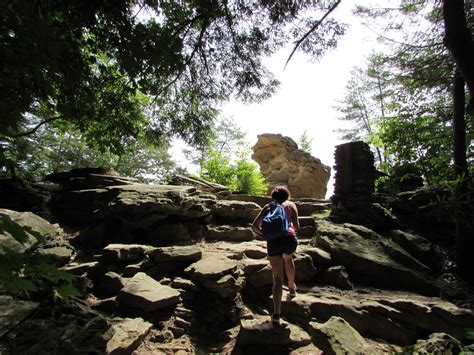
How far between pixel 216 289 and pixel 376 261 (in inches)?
144

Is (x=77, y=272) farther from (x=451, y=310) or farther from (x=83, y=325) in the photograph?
(x=451, y=310)

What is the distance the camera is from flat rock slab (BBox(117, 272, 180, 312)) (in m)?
3.96

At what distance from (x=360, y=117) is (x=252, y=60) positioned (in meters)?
19.6

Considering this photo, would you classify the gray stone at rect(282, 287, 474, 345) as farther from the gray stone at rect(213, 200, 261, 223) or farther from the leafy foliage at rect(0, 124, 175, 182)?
the leafy foliage at rect(0, 124, 175, 182)

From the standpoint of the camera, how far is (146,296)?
13.2 ft

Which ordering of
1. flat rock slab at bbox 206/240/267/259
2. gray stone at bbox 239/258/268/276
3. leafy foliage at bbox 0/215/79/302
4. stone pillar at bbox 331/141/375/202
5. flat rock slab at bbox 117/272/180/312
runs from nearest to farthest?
leafy foliage at bbox 0/215/79/302
flat rock slab at bbox 117/272/180/312
gray stone at bbox 239/258/268/276
flat rock slab at bbox 206/240/267/259
stone pillar at bbox 331/141/375/202

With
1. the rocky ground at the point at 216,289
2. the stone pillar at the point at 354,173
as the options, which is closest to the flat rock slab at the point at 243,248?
the rocky ground at the point at 216,289

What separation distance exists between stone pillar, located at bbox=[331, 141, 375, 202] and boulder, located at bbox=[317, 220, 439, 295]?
178cm

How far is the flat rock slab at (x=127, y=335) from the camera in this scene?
3049 mm

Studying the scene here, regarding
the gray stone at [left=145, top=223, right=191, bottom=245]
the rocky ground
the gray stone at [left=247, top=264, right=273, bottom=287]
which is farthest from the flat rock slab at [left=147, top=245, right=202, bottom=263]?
the gray stone at [left=247, top=264, right=273, bottom=287]

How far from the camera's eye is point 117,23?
13.4 feet

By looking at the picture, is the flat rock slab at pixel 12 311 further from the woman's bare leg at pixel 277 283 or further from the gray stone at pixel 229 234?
the gray stone at pixel 229 234

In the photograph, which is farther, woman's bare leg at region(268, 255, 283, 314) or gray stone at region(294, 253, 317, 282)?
gray stone at region(294, 253, 317, 282)

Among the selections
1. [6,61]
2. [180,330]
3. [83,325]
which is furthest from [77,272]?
[6,61]
